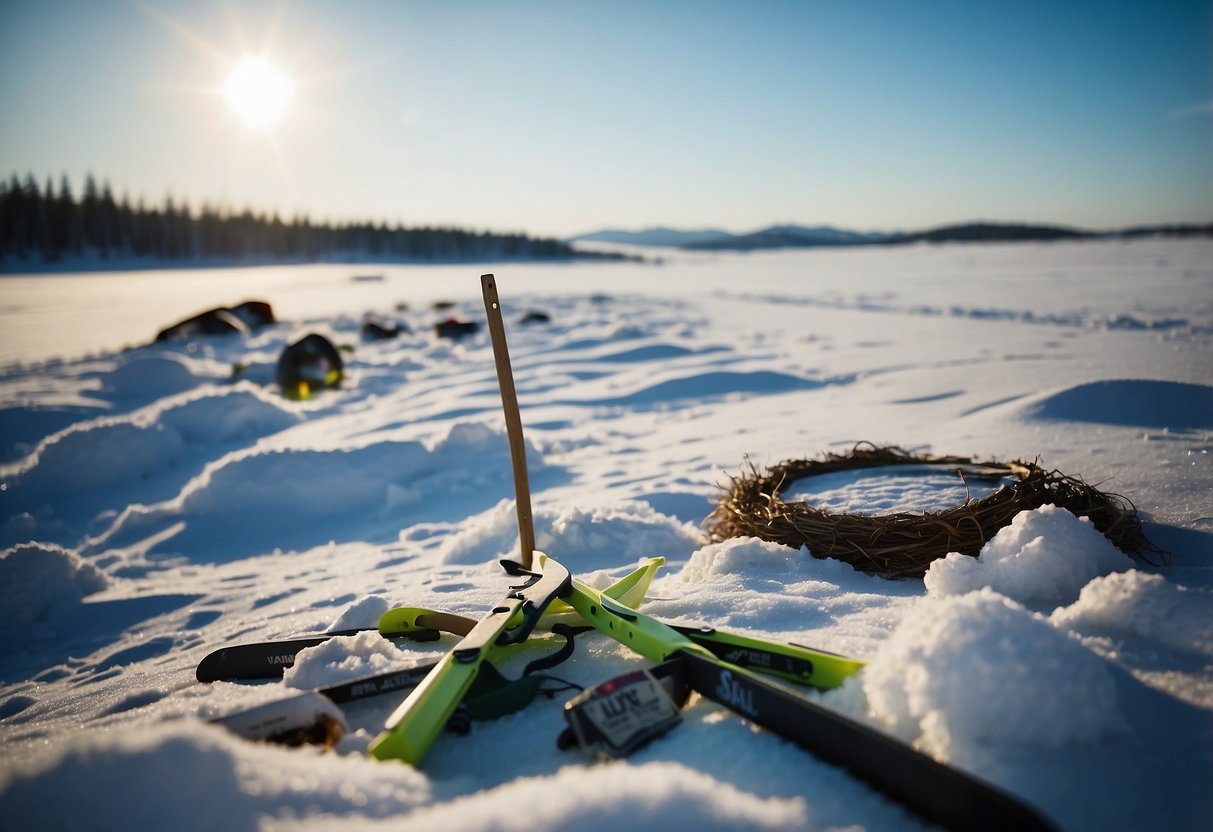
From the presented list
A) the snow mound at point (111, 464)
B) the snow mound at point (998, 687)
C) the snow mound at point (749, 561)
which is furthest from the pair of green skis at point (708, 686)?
the snow mound at point (111, 464)

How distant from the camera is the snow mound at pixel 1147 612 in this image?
166 cm

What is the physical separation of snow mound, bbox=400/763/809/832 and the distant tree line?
6948 cm

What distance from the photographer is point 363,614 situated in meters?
2.46

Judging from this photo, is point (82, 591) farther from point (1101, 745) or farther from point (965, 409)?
point (965, 409)

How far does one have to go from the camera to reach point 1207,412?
3.79 m

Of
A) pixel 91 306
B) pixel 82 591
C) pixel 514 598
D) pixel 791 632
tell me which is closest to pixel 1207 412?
pixel 791 632

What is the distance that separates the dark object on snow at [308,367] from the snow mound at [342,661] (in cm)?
787

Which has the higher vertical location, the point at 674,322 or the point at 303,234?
the point at 303,234

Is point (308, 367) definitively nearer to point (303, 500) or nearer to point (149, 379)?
point (149, 379)

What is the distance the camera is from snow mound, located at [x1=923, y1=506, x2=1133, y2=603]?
202 centimetres

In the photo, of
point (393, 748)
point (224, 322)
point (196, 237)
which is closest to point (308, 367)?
point (224, 322)

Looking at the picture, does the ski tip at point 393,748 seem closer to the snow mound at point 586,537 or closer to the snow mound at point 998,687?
the snow mound at point 998,687

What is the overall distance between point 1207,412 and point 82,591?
266 inches

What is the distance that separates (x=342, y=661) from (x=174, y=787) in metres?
0.85
